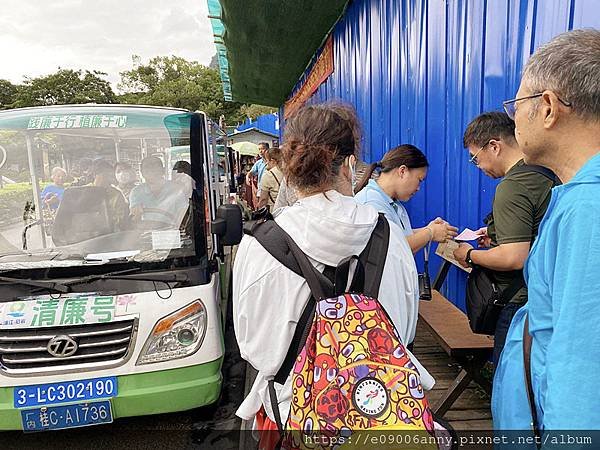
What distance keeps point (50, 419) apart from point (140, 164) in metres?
1.70

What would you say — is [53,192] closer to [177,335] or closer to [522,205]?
[177,335]

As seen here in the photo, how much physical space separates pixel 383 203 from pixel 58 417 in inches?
88.5

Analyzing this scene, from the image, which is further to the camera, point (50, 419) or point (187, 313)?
point (187, 313)

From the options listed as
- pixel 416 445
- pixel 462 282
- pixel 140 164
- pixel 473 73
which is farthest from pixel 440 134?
pixel 416 445

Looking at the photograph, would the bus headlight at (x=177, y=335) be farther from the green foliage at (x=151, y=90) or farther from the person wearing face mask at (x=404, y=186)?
the green foliage at (x=151, y=90)

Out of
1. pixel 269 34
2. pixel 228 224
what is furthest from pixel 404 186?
pixel 269 34

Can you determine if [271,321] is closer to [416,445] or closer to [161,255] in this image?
[416,445]

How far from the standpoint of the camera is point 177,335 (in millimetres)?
2758

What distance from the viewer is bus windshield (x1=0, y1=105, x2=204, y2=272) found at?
301cm

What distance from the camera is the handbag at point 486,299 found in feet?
7.12

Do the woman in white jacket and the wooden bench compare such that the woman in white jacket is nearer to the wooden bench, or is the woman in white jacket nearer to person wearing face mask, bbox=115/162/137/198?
the wooden bench

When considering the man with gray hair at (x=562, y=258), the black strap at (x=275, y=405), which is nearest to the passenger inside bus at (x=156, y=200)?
the black strap at (x=275, y=405)

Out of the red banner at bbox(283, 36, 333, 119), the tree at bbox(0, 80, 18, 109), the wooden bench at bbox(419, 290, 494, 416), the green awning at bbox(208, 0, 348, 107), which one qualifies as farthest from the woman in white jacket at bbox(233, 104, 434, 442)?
the tree at bbox(0, 80, 18, 109)

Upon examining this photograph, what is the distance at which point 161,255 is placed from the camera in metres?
Result: 2.86
